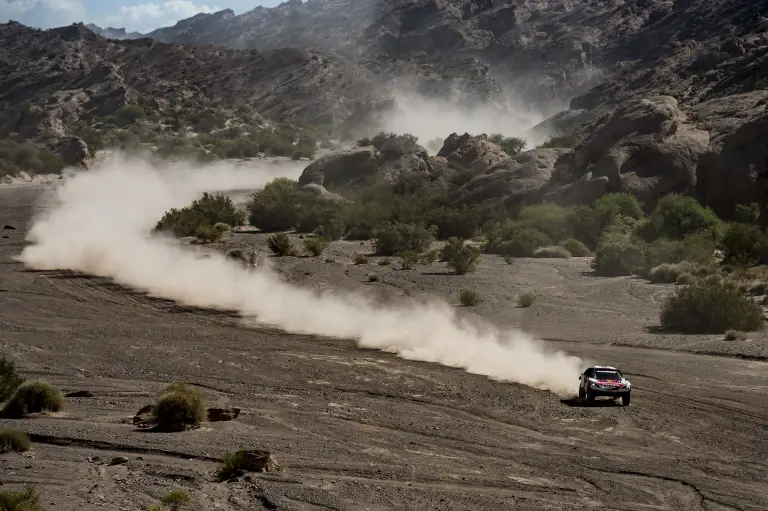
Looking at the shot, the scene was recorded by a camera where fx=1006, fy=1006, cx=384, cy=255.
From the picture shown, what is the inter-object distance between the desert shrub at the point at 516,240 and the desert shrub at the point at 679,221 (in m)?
5.04

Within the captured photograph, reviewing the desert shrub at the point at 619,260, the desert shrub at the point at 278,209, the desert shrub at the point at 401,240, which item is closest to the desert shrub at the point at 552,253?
the desert shrub at the point at 619,260

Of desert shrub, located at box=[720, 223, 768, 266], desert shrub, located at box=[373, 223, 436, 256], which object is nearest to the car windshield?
desert shrub, located at box=[720, 223, 768, 266]

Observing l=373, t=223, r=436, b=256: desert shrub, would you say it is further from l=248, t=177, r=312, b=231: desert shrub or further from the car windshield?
the car windshield

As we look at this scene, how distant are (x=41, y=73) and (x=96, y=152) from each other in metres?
40.2

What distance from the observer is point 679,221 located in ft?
155

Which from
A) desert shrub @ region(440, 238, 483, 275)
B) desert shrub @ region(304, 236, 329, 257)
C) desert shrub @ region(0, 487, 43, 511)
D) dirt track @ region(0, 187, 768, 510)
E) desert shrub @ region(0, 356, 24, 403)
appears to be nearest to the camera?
desert shrub @ region(0, 487, 43, 511)

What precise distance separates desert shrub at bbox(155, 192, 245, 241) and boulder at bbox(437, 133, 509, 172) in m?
15.4

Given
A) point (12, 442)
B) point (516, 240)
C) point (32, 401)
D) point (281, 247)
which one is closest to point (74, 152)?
point (281, 247)

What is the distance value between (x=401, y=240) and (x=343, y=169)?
63.7 ft

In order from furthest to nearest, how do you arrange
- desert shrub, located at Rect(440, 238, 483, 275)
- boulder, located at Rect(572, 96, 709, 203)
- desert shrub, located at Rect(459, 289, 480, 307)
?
boulder, located at Rect(572, 96, 709, 203) → desert shrub, located at Rect(440, 238, 483, 275) → desert shrub, located at Rect(459, 289, 480, 307)

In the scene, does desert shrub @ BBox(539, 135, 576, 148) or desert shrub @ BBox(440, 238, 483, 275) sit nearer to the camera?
desert shrub @ BBox(440, 238, 483, 275)

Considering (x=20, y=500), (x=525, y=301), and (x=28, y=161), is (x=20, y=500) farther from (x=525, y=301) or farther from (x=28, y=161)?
(x=28, y=161)

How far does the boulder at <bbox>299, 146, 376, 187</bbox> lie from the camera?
66312mm

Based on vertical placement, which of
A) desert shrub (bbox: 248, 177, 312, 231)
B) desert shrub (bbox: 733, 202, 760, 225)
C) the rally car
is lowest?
the rally car
